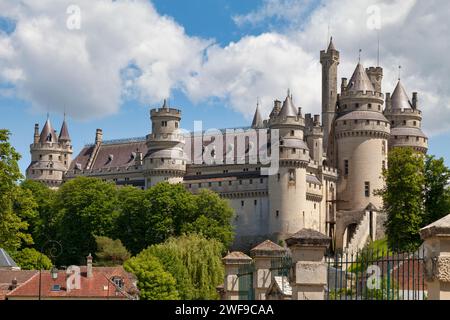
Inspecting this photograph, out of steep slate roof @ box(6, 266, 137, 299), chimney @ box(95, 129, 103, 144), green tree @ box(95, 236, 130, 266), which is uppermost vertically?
chimney @ box(95, 129, 103, 144)

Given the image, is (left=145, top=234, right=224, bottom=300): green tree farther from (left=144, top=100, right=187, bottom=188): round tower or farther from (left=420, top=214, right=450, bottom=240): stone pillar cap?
→ (left=420, top=214, right=450, bottom=240): stone pillar cap

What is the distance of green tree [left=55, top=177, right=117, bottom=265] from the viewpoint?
331 feet

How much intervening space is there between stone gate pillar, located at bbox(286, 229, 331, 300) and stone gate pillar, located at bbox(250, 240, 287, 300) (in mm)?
5881

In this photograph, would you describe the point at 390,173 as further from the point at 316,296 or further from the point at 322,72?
the point at 316,296

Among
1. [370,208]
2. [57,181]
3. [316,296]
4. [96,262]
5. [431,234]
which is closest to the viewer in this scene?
[431,234]

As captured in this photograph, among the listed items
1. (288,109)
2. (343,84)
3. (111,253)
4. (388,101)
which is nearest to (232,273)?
(111,253)

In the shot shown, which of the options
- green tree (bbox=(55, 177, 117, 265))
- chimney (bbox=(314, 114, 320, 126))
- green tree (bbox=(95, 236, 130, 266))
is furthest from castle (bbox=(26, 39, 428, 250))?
green tree (bbox=(95, 236, 130, 266))

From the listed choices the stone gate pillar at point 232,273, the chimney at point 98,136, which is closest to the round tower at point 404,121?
the chimney at point 98,136

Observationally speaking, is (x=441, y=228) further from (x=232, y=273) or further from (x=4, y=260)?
(x=4, y=260)

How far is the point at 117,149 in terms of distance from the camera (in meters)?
129

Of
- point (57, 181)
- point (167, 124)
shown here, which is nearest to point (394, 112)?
point (167, 124)

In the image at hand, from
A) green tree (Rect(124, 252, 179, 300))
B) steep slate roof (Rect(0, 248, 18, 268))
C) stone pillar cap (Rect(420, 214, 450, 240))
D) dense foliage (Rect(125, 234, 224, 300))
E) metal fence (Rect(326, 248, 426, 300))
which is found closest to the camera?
stone pillar cap (Rect(420, 214, 450, 240))

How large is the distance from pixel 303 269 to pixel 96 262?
7658 cm

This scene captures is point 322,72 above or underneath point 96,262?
above
